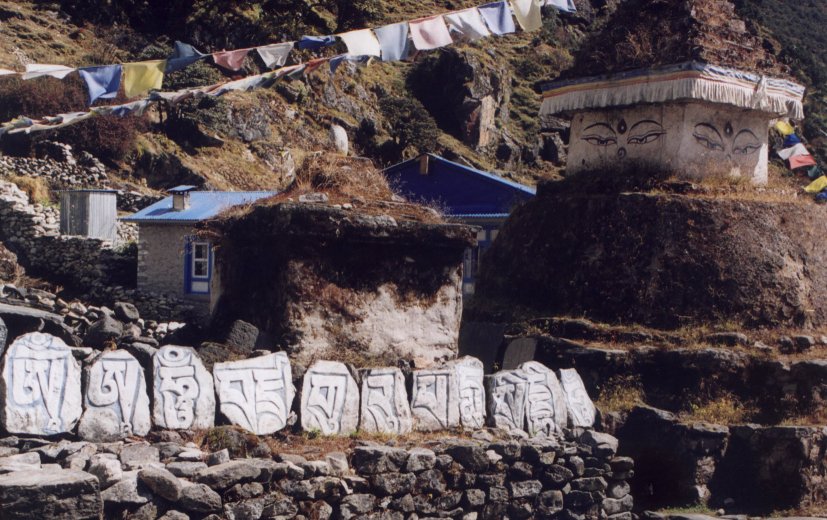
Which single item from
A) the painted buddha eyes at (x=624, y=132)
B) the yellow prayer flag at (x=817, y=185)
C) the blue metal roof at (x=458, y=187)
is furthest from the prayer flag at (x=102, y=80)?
the blue metal roof at (x=458, y=187)

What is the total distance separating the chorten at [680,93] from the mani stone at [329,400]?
586 cm

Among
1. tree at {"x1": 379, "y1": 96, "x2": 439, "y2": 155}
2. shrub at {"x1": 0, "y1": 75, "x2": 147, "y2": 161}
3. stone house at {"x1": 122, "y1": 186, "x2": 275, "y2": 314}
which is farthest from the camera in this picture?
tree at {"x1": 379, "y1": 96, "x2": 439, "y2": 155}

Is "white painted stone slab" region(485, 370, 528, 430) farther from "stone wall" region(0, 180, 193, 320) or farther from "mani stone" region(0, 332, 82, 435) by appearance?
"stone wall" region(0, 180, 193, 320)

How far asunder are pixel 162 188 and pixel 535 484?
24902 millimetres

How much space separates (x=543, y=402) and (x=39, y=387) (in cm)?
461

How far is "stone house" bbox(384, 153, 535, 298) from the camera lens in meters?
22.6

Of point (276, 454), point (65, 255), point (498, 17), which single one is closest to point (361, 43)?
point (498, 17)

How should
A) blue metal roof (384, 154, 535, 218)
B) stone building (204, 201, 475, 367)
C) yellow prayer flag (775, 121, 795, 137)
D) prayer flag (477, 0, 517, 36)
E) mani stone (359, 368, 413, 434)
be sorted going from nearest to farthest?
mani stone (359, 368, 413, 434) < stone building (204, 201, 475, 367) < prayer flag (477, 0, 517, 36) < yellow prayer flag (775, 121, 795, 137) < blue metal roof (384, 154, 535, 218)

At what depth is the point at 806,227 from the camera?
1217cm

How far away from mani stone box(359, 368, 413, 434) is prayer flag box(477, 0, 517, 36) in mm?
5174

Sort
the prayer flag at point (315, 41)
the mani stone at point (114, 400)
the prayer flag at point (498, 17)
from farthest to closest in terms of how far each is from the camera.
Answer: the prayer flag at point (498, 17) → the prayer flag at point (315, 41) → the mani stone at point (114, 400)

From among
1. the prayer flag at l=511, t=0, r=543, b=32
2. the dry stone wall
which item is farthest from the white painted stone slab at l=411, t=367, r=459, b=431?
the prayer flag at l=511, t=0, r=543, b=32

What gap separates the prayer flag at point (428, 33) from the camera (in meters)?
11.5

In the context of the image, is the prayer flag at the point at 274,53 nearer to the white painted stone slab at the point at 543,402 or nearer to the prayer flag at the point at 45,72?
the prayer flag at the point at 45,72
